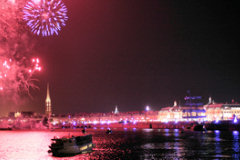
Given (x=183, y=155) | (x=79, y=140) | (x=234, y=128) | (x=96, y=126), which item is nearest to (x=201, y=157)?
(x=183, y=155)

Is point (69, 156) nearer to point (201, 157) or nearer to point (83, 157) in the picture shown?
point (83, 157)

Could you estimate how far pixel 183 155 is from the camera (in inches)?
1565

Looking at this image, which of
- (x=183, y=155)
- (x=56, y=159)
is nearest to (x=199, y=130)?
(x=183, y=155)

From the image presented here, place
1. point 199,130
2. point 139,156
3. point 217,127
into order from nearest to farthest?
point 139,156
point 199,130
point 217,127

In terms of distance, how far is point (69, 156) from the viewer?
38.6 m

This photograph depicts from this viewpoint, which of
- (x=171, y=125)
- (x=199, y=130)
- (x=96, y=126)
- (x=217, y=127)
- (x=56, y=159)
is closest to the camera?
(x=56, y=159)

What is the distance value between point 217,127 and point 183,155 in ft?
241

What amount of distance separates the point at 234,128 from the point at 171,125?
2495 centimetres

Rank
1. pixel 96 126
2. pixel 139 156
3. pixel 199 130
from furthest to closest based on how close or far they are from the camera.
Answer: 1. pixel 96 126
2. pixel 199 130
3. pixel 139 156

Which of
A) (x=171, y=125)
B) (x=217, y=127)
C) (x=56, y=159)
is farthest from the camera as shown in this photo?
(x=171, y=125)

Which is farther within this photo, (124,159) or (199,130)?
(199,130)

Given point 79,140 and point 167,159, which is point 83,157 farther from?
point 167,159

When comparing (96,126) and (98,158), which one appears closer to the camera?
(98,158)

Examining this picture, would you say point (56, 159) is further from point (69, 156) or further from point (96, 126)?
point (96, 126)
